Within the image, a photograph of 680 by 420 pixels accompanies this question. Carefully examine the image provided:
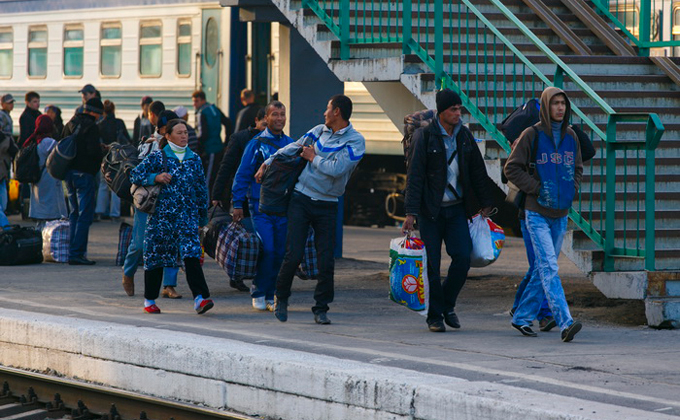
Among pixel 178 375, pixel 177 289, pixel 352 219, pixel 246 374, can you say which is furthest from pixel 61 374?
pixel 352 219

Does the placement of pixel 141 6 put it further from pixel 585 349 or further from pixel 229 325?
pixel 585 349

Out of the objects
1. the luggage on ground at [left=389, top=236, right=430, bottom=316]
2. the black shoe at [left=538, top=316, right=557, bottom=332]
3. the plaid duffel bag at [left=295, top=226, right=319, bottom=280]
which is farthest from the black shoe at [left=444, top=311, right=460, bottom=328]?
the plaid duffel bag at [left=295, top=226, right=319, bottom=280]

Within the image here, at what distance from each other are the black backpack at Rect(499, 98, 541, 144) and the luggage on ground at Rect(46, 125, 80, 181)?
222 inches

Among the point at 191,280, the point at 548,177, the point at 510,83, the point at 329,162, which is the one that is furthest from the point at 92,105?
Answer: the point at 548,177

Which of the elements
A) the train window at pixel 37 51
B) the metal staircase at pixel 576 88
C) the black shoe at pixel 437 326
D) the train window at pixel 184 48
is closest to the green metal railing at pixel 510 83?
the metal staircase at pixel 576 88

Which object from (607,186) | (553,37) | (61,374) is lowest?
(61,374)

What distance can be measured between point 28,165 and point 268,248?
544cm

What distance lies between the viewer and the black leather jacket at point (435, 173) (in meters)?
9.14

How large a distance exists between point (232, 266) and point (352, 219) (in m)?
10.3

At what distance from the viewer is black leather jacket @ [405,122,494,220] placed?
9.14 m

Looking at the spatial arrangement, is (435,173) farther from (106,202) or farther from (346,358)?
(106,202)

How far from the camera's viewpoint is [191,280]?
10023 millimetres

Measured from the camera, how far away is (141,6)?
2183cm

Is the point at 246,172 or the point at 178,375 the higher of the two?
the point at 246,172
